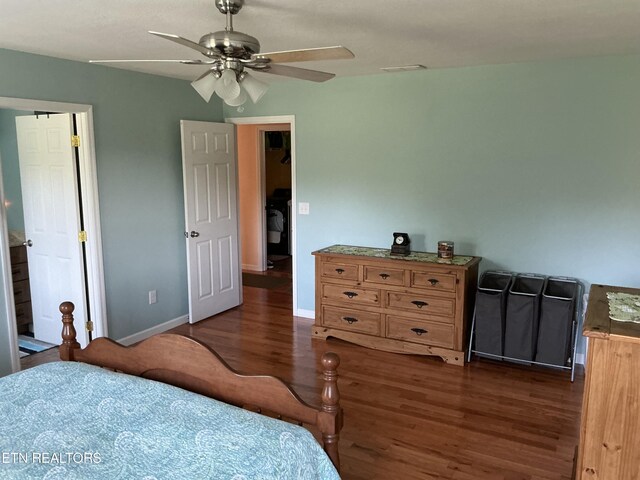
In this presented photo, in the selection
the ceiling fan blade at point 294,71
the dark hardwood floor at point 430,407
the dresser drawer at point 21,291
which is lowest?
the dark hardwood floor at point 430,407

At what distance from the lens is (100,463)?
1649mm

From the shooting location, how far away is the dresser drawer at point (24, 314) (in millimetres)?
4812

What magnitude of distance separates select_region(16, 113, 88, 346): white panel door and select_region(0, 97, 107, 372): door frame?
2.8 inches

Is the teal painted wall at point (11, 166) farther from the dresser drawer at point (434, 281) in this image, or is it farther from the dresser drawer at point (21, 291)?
the dresser drawer at point (434, 281)

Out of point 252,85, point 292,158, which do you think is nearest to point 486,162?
point 292,158

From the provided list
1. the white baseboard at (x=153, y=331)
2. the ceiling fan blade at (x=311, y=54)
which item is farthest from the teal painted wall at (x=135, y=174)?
the ceiling fan blade at (x=311, y=54)

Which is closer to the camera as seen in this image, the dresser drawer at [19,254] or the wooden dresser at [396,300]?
the wooden dresser at [396,300]

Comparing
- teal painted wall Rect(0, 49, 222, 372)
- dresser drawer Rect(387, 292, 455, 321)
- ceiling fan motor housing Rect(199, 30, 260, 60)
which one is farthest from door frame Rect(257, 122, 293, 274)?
ceiling fan motor housing Rect(199, 30, 260, 60)

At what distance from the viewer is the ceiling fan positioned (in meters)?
2.04

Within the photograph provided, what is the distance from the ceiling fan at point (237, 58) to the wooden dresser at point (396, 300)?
2226 mm

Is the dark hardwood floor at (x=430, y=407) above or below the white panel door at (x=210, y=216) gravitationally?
below

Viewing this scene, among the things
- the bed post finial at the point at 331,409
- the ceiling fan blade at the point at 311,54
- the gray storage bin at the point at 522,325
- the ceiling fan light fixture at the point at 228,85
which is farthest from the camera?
the gray storage bin at the point at 522,325

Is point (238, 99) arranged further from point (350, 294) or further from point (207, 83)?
point (350, 294)

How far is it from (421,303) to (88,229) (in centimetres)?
279
